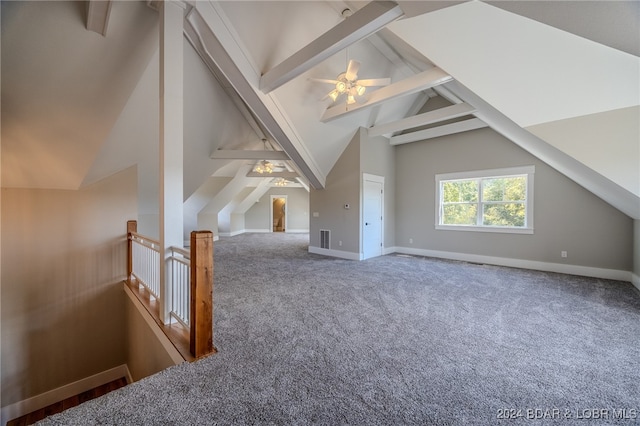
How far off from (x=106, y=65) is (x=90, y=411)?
3.00 metres

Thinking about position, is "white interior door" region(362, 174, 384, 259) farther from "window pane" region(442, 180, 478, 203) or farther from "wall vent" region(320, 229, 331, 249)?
"window pane" region(442, 180, 478, 203)

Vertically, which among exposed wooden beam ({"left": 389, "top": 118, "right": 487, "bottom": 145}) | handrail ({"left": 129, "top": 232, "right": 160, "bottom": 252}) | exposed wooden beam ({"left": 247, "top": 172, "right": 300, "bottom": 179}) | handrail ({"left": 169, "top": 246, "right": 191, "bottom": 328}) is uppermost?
exposed wooden beam ({"left": 389, "top": 118, "right": 487, "bottom": 145})

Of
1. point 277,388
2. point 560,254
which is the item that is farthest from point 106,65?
point 560,254

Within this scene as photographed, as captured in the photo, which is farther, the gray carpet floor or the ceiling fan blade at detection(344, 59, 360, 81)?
the ceiling fan blade at detection(344, 59, 360, 81)

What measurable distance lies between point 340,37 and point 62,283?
213 inches

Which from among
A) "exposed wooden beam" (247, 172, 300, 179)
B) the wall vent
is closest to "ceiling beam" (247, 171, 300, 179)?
"exposed wooden beam" (247, 172, 300, 179)

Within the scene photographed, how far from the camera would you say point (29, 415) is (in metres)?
3.62

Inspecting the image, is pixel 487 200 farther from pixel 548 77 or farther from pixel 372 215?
pixel 548 77

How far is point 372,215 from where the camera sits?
6.10 metres

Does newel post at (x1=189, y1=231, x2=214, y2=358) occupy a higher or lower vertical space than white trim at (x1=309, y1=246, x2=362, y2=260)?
higher

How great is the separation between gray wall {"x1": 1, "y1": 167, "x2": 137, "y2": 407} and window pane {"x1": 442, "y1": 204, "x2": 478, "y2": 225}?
6.64 meters

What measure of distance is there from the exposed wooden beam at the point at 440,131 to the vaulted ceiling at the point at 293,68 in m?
0.90

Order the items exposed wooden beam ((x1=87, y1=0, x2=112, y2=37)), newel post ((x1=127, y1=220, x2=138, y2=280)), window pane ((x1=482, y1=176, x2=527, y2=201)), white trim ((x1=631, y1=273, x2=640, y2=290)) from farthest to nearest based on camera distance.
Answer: window pane ((x1=482, y1=176, x2=527, y2=201))
newel post ((x1=127, y1=220, x2=138, y2=280))
white trim ((x1=631, y1=273, x2=640, y2=290))
exposed wooden beam ((x1=87, y1=0, x2=112, y2=37))

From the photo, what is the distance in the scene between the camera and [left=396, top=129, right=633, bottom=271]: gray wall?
4262mm
